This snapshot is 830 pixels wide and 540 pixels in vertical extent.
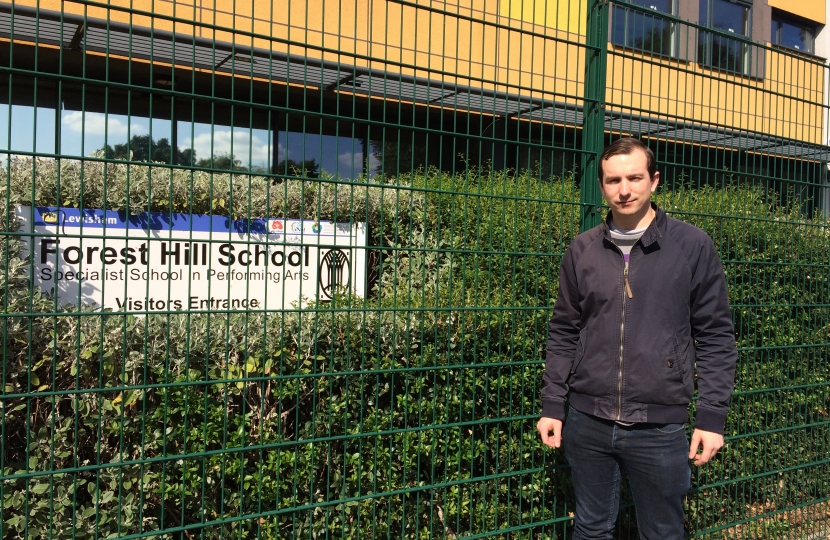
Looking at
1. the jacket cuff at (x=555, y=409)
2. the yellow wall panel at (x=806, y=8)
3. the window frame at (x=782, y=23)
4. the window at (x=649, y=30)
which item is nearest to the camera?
the jacket cuff at (x=555, y=409)

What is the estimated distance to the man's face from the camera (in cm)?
276

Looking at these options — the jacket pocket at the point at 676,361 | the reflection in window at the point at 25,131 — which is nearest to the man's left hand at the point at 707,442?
the jacket pocket at the point at 676,361

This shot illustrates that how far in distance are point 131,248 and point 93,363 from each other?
2.15 ft

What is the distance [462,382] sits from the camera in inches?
134

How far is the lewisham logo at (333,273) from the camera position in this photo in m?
3.24

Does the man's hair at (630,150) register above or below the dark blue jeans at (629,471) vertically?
above

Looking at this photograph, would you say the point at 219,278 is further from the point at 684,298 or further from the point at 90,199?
the point at 684,298

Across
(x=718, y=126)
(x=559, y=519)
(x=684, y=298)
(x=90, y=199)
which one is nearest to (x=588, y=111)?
(x=718, y=126)

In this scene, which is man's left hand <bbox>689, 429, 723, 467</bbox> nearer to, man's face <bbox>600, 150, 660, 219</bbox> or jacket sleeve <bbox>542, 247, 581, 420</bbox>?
jacket sleeve <bbox>542, 247, 581, 420</bbox>

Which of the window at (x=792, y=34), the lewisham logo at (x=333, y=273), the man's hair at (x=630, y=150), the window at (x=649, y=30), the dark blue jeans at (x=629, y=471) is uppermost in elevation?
the window at (x=792, y=34)

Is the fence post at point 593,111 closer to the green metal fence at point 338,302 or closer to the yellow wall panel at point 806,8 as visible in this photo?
the green metal fence at point 338,302

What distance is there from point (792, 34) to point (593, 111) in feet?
56.0

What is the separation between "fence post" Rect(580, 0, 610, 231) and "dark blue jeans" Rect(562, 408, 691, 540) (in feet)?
3.99

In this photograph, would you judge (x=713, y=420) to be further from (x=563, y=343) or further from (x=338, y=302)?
(x=338, y=302)
